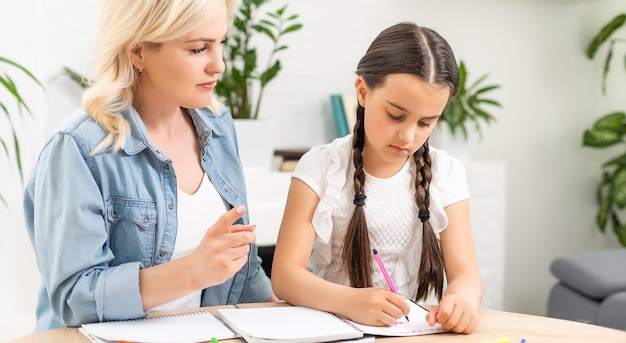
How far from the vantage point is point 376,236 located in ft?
5.02

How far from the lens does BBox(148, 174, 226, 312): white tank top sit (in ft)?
4.71

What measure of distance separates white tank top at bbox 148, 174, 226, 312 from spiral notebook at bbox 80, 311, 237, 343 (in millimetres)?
178

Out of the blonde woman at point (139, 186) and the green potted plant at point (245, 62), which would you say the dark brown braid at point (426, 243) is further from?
the green potted plant at point (245, 62)

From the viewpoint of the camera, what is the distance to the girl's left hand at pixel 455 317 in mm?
1229

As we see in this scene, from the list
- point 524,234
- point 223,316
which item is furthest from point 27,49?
point 524,234

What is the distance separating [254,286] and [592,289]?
1553 mm

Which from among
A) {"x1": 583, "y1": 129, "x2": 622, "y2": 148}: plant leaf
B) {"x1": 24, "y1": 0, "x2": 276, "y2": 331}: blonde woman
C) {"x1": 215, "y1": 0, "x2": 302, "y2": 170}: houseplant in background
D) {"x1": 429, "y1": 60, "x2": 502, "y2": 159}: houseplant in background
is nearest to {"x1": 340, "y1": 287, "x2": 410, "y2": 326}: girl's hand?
{"x1": 24, "y1": 0, "x2": 276, "y2": 331}: blonde woman

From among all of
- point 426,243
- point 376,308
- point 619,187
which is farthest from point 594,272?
point 376,308

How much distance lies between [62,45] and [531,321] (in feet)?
5.92

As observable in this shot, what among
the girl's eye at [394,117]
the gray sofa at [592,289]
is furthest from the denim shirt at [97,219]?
the gray sofa at [592,289]

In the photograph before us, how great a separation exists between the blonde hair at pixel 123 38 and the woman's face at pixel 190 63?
0.05 feet

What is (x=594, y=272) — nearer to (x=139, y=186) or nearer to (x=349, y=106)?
(x=349, y=106)

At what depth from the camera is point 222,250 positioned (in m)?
1.18

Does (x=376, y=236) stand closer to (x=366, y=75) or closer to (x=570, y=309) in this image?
(x=366, y=75)
